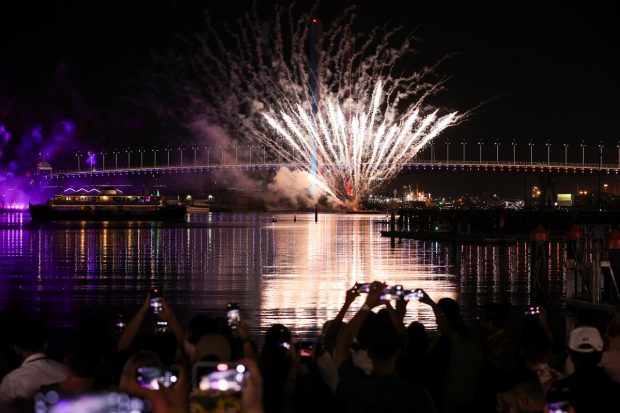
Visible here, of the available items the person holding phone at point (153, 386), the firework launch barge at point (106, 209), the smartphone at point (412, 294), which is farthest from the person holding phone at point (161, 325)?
the firework launch barge at point (106, 209)

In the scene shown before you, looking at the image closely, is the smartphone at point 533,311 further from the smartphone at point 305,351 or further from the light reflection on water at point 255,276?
the light reflection on water at point 255,276

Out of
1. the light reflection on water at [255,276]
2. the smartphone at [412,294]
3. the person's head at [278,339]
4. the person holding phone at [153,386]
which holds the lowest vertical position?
the light reflection on water at [255,276]

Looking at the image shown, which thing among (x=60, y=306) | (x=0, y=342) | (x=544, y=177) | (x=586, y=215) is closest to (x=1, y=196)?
(x=544, y=177)

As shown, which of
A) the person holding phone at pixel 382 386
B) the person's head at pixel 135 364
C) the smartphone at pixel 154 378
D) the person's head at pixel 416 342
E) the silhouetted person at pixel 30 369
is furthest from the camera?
the person's head at pixel 416 342

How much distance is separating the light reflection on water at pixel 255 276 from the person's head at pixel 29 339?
8.58m

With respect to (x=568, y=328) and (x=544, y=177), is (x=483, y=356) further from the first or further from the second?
(x=544, y=177)

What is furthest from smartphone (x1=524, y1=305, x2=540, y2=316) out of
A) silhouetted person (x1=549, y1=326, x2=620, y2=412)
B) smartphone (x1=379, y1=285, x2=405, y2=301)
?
smartphone (x1=379, y1=285, x2=405, y2=301)

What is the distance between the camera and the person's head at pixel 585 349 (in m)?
6.61

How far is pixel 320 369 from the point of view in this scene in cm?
661

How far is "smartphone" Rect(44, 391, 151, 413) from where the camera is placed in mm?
3578

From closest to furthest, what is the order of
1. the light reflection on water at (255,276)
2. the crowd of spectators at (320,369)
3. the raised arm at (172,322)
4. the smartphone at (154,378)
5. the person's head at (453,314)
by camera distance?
the smartphone at (154,378) → the crowd of spectators at (320,369) → the raised arm at (172,322) → the person's head at (453,314) → the light reflection on water at (255,276)

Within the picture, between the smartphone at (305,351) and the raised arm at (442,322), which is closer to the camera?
the smartphone at (305,351)

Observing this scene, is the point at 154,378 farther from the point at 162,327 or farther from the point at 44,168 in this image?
the point at 44,168

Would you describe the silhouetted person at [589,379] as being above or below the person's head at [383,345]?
below
